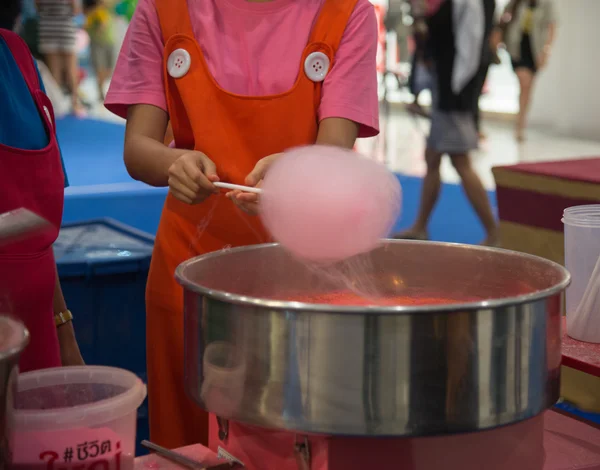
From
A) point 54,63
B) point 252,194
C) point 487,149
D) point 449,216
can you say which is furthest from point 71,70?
point 252,194

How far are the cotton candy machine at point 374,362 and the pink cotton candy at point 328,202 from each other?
0.15 metres

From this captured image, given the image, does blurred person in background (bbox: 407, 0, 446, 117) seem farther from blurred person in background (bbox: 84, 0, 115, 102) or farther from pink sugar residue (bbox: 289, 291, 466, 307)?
blurred person in background (bbox: 84, 0, 115, 102)

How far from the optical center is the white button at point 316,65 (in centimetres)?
126

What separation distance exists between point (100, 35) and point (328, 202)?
360 inches

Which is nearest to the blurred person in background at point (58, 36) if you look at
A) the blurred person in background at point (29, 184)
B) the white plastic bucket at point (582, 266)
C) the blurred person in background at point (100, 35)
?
the blurred person in background at point (100, 35)

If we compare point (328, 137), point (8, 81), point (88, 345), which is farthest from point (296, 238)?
point (88, 345)

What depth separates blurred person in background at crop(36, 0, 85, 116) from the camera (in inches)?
283

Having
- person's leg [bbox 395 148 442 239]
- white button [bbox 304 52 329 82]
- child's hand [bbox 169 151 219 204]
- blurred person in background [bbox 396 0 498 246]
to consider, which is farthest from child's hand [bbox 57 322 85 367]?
person's leg [bbox 395 148 442 239]

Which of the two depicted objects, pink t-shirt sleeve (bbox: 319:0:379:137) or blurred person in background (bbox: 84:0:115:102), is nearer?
pink t-shirt sleeve (bbox: 319:0:379:137)

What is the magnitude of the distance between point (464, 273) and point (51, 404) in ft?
1.61

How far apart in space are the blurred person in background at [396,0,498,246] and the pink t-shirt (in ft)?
8.06

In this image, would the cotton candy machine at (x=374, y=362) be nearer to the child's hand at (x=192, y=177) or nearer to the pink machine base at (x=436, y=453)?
the pink machine base at (x=436, y=453)

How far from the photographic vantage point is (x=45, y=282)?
1113mm

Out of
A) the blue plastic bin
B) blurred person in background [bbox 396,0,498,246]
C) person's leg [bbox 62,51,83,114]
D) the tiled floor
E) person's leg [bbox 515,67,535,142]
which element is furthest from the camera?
person's leg [bbox 62,51,83,114]
